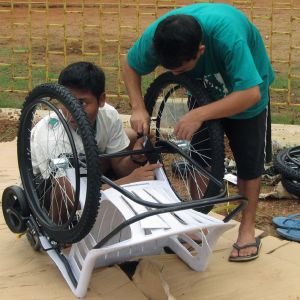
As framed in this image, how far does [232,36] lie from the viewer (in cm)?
273

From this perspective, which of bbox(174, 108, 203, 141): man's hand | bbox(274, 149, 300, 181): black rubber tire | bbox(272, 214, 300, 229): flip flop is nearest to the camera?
bbox(174, 108, 203, 141): man's hand

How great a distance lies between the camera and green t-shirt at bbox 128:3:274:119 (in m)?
2.72

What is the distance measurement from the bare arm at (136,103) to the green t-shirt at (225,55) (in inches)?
1.6

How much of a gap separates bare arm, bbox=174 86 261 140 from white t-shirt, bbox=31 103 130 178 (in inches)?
22.4

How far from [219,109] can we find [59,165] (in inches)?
31.1

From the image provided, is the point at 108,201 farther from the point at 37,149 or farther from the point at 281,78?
the point at 281,78

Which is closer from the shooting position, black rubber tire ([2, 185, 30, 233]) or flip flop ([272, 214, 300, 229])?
black rubber tire ([2, 185, 30, 233])

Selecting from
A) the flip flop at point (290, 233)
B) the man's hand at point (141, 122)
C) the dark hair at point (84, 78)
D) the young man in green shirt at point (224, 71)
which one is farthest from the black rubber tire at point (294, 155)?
the dark hair at point (84, 78)

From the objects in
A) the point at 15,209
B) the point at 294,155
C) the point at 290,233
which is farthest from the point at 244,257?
the point at 294,155

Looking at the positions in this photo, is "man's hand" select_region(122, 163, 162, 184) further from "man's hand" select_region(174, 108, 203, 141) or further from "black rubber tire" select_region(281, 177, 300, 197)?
"black rubber tire" select_region(281, 177, 300, 197)

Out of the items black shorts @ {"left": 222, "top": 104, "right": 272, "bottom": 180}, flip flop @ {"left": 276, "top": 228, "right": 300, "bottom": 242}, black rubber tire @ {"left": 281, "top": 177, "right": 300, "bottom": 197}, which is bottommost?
flip flop @ {"left": 276, "top": 228, "right": 300, "bottom": 242}

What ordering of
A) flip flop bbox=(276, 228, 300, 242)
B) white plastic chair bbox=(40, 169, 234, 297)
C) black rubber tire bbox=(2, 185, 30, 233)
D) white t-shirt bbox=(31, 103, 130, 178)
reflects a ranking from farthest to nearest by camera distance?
flip flop bbox=(276, 228, 300, 242), black rubber tire bbox=(2, 185, 30, 233), white t-shirt bbox=(31, 103, 130, 178), white plastic chair bbox=(40, 169, 234, 297)

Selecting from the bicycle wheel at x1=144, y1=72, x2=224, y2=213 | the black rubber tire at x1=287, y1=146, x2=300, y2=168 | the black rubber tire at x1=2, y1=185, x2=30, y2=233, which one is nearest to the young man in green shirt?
the bicycle wheel at x1=144, y1=72, x2=224, y2=213

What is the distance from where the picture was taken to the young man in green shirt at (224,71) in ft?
8.69
